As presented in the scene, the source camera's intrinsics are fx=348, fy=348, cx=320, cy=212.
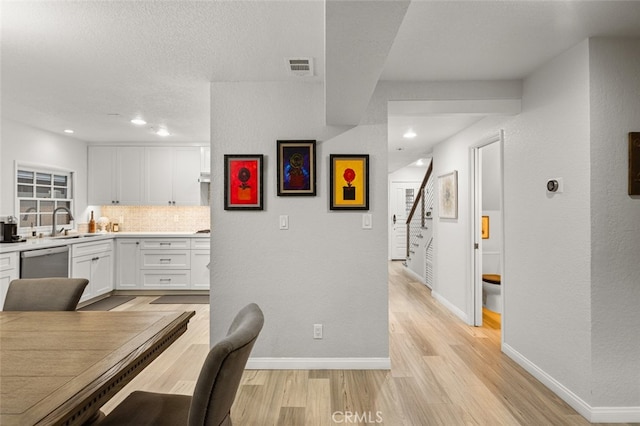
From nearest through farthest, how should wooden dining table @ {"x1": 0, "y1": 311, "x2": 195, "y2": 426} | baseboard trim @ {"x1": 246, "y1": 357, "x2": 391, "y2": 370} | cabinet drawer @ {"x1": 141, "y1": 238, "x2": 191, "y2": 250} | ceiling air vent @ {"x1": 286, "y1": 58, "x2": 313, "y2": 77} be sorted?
wooden dining table @ {"x1": 0, "y1": 311, "x2": 195, "y2": 426} < ceiling air vent @ {"x1": 286, "y1": 58, "x2": 313, "y2": 77} < baseboard trim @ {"x1": 246, "y1": 357, "x2": 391, "y2": 370} < cabinet drawer @ {"x1": 141, "y1": 238, "x2": 191, "y2": 250}

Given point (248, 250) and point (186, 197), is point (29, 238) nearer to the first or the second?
point (186, 197)

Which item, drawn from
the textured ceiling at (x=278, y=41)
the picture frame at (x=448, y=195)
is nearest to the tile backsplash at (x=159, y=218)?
the textured ceiling at (x=278, y=41)

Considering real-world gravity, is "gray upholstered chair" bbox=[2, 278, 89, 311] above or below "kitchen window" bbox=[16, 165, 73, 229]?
below

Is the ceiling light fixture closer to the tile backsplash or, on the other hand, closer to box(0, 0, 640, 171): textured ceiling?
box(0, 0, 640, 171): textured ceiling

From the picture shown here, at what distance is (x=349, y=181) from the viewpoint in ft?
9.35

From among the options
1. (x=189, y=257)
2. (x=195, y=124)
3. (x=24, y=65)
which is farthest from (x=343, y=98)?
(x=189, y=257)

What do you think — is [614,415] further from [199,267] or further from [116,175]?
[116,175]

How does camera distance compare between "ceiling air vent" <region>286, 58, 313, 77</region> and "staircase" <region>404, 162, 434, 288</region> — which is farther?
"staircase" <region>404, 162, 434, 288</region>

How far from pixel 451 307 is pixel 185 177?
4.35 metres

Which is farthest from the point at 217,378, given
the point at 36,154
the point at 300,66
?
the point at 36,154

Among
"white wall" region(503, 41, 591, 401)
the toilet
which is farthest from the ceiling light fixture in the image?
the toilet

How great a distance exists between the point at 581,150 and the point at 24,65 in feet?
12.9

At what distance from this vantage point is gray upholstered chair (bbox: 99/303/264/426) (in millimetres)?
995

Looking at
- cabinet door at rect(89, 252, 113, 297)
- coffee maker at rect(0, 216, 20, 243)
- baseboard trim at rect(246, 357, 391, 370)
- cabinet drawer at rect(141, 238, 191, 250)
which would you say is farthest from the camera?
cabinet drawer at rect(141, 238, 191, 250)
